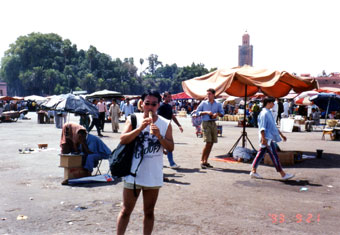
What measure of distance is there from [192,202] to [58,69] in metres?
87.8

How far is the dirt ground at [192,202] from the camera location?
4.75m

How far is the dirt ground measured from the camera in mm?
4750

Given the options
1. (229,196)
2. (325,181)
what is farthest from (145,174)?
(325,181)

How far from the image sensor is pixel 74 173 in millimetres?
7254

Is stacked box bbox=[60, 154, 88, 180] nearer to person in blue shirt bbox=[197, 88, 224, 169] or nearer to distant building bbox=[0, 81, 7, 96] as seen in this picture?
person in blue shirt bbox=[197, 88, 224, 169]

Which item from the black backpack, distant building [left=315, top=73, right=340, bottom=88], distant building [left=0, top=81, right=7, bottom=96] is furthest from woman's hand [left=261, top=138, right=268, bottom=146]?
distant building [left=0, top=81, right=7, bottom=96]

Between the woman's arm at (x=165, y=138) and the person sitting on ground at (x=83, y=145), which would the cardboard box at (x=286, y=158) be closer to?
the person sitting on ground at (x=83, y=145)

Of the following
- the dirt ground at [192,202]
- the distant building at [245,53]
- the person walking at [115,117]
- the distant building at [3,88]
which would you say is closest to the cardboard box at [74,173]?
the dirt ground at [192,202]

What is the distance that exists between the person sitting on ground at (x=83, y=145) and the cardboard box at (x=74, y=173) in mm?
111

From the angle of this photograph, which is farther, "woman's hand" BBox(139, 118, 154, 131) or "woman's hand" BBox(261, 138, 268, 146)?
"woman's hand" BBox(261, 138, 268, 146)

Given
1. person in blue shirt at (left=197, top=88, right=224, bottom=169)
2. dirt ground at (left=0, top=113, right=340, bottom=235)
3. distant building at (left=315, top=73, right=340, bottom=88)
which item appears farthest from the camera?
distant building at (left=315, top=73, right=340, bottom=88)

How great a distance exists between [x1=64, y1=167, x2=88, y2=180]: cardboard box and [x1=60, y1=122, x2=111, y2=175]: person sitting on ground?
0.11 m

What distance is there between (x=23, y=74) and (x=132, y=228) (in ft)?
280

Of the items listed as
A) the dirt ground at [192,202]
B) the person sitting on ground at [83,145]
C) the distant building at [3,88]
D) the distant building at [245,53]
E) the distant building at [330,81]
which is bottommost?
the dirt ground at [192,202]
